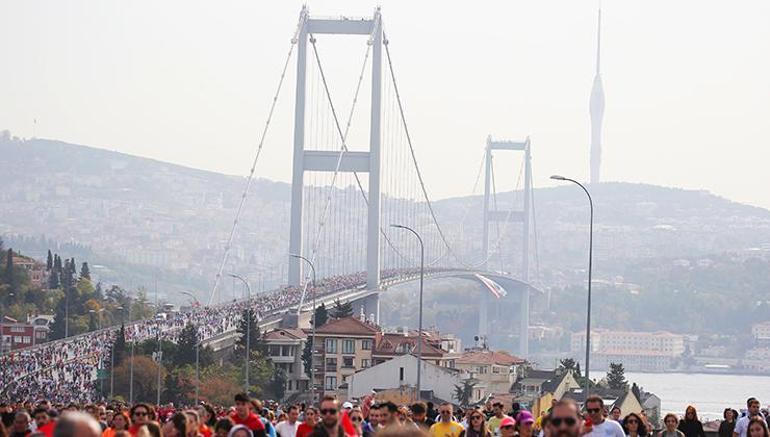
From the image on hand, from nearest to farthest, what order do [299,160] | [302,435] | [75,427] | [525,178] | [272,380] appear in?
[75,427]
[302,435]
[272,380]
[299,160]
[525,178]

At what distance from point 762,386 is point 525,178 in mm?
24083

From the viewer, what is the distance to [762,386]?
158m

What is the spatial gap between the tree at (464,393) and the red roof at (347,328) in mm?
6556

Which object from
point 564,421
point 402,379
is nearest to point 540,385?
point 402,379

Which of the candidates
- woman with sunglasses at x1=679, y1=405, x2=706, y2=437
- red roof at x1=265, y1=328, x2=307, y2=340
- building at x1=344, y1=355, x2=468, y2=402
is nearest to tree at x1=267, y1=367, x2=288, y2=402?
building at x1=344, y1=355, x2=468, y2=402

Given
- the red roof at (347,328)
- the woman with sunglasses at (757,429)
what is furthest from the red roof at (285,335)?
the woman with sunglasses at (757,429)

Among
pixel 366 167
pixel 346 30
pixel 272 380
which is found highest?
pixel 346 30

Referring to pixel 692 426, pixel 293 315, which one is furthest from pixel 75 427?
pixel 293 315

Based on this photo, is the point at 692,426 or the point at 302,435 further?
the point at 692,426

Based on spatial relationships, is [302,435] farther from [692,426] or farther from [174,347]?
[174,347]

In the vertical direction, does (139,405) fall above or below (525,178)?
below

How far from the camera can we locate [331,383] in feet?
237

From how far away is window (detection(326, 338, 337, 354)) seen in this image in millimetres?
72312

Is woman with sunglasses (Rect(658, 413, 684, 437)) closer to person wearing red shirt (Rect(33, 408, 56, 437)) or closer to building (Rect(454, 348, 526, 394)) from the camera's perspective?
person wearing red shirt (Rect(33, 408, 56, 437))
